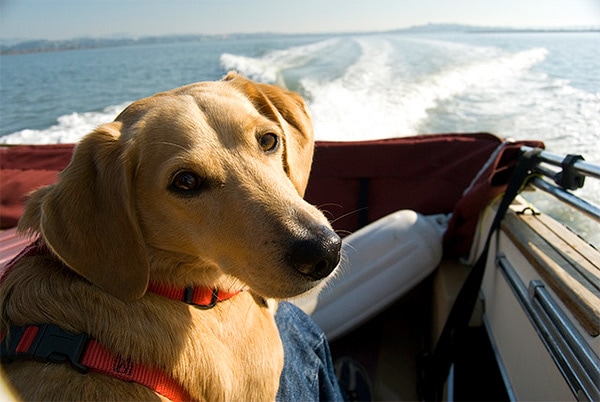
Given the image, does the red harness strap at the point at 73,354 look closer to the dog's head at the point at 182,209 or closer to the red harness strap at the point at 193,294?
the dog's head at the point at 182,209

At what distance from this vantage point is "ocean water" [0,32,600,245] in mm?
6363

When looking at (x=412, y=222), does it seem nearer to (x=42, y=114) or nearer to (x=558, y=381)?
(x=558, y=381)

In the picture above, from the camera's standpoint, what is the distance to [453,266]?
9.16ft

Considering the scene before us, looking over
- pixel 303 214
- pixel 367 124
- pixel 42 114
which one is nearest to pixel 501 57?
pixel 367 124

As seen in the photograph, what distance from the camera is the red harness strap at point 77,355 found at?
41.3 inches

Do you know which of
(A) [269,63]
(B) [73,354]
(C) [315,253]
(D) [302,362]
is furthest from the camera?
(A) [269,63]

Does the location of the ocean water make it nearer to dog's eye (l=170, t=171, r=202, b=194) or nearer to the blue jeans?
the blue jeans

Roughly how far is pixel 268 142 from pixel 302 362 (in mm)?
909

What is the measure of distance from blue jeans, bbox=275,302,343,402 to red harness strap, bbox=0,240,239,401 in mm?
532

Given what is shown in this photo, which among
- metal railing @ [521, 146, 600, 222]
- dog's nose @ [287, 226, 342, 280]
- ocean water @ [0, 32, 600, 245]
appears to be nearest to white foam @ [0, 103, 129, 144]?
ocean water @ [0, 32, 600, 245]

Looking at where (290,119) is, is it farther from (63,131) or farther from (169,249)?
(63,131)

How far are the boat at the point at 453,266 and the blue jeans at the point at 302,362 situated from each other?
0.49m

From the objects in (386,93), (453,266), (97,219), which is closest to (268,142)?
(97,219)

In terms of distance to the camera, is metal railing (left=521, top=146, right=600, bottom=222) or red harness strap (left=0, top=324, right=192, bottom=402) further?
metal railing (left=521, top=146, right=600, bottom=222)
